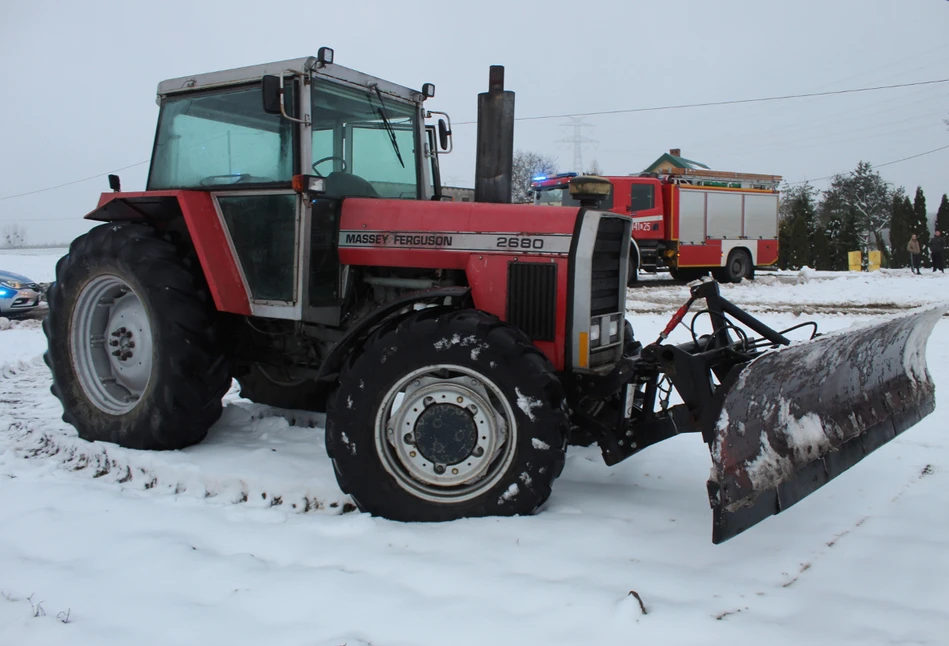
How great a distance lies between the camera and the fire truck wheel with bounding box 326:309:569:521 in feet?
10.7

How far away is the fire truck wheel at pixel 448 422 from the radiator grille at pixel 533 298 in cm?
30

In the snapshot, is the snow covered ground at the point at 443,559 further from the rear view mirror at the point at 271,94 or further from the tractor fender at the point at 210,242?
the rear view mirror at the point at 271,94

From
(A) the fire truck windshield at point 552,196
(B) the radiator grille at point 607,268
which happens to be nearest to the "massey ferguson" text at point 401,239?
(B) the radiator grille at point 607,268

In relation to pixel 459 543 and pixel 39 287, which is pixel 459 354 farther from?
pixel 39 287

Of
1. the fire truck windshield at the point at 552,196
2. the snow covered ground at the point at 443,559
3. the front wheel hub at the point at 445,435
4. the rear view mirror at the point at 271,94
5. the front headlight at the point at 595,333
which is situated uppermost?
the fire truck windshield at the point at 552,196

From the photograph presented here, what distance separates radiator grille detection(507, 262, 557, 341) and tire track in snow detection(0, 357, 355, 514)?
1243 mm

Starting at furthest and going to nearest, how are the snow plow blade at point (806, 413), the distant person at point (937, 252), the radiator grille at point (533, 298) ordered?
the distant person at point (937, 252), the radiator grille at point (533, 298), the snow plow blade at point (806, 413)

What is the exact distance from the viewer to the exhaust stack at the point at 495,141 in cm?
423

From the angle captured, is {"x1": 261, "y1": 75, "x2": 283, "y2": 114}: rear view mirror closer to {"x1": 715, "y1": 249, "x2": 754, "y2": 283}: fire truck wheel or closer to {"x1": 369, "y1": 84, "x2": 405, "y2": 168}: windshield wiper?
{"x1": 369, "y1": 84, "x2": 405, "y2": 168}: windshield wiper

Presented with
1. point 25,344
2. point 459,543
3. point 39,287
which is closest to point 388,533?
point 459,543

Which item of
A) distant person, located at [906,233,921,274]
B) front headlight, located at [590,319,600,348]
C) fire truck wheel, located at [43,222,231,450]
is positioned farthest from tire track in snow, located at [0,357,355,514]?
distant person, located at [906,233,921,274]

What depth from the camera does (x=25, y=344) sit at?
27.6 ft

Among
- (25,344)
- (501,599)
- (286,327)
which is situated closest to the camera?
(501,599)

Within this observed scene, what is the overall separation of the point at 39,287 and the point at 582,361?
38.9ft
